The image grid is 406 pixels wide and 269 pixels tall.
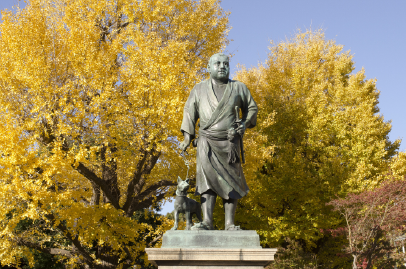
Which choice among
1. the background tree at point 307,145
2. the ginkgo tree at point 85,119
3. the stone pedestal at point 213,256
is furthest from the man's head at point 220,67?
the background tree at point 307,145

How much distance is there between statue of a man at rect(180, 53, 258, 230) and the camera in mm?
5082

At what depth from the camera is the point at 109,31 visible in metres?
15.0

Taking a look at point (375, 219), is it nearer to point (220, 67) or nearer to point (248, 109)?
point (248, 109)

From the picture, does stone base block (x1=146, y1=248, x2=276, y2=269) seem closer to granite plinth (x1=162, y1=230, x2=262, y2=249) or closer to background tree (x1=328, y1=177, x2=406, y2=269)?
granite plinth (x1=162, y1=230, x2=262, y2=249)

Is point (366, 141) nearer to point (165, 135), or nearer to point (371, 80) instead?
point (371, 80)

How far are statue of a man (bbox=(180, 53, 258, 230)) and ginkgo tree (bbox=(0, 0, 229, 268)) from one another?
18.6 feet

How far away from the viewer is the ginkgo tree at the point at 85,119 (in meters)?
10.4

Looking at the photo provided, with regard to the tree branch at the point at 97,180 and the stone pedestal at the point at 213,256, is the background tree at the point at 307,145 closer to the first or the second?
the tree branch at the point at 97,180

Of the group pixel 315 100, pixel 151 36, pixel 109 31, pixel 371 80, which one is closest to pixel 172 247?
pixel 151 36

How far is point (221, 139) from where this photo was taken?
518 centimetres

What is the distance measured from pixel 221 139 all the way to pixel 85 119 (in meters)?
7.67

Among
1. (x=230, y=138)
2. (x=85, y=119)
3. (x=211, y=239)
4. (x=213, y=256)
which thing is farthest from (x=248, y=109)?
(x=85, y=119)

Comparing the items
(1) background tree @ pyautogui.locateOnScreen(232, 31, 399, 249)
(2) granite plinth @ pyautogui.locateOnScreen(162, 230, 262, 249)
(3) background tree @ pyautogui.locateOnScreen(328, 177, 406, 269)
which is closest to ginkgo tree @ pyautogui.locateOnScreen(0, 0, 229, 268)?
(1) background tree @ pyautogui.locateOnScreen(232, 31, 399, 249)

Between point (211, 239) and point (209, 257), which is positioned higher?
point (211, 239)
